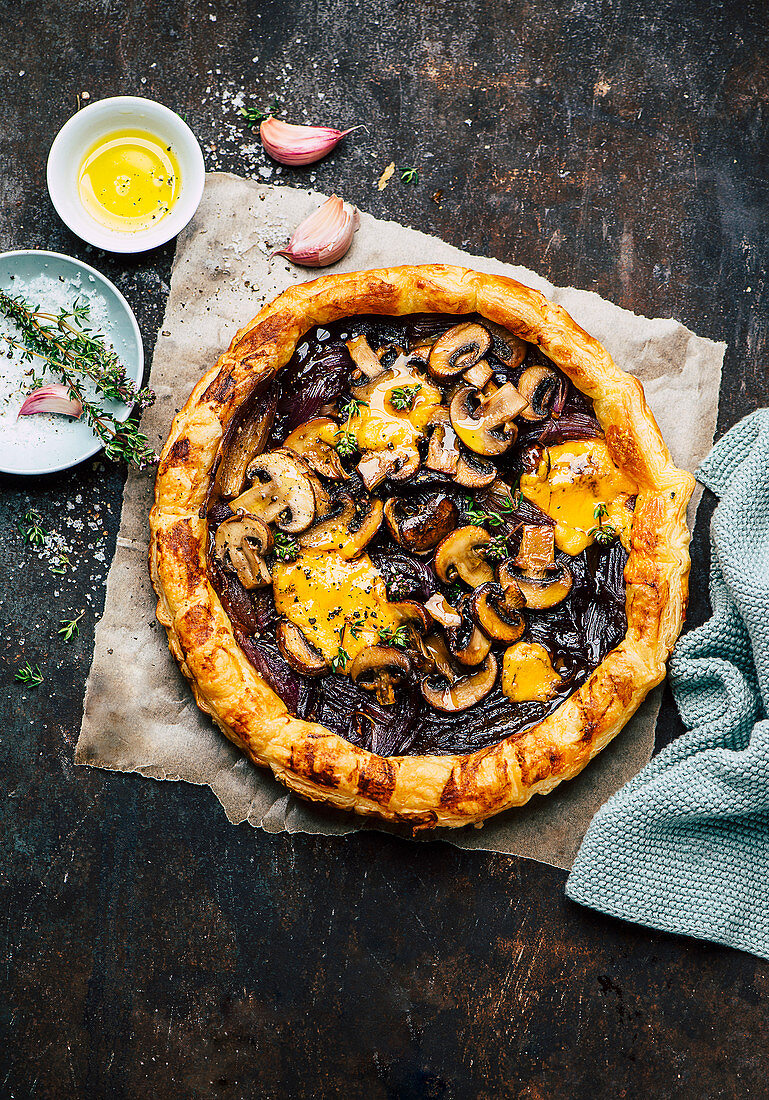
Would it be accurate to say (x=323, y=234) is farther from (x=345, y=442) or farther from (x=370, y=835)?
(x=370, y=835)

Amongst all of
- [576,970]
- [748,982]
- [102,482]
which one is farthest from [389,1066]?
[102,482]

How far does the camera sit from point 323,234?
13.6 ft

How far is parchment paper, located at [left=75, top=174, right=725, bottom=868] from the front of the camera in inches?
162

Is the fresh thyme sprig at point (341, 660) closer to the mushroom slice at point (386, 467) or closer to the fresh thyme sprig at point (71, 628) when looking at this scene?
the mushroom slice at point (386, 467)

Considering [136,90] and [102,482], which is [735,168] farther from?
[102,482]

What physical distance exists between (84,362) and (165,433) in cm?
60

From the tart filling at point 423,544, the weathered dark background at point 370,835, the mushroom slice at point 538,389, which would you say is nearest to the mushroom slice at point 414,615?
the tart filling at point 423,544

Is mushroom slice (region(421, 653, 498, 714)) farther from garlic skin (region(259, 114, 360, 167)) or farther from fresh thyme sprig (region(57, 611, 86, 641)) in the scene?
garlic skin (region(259, 114, 360, 167))

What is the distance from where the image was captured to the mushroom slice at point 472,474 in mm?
3826

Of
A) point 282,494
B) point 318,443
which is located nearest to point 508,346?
point 318,443

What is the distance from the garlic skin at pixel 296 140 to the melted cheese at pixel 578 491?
2100 millimetres

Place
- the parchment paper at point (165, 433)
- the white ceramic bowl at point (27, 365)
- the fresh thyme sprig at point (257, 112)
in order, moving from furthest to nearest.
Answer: the fresh thyme sprig at point (257, 112) → the parchment paper at point (165, 433) → the white ceramic bowl at point (27, 365)

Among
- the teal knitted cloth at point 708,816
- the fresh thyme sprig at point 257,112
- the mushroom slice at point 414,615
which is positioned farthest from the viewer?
the fresh thyme sprig at point 257,112

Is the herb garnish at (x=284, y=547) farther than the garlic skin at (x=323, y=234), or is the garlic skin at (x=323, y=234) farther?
the garlic skin at (x=323, y=234)
